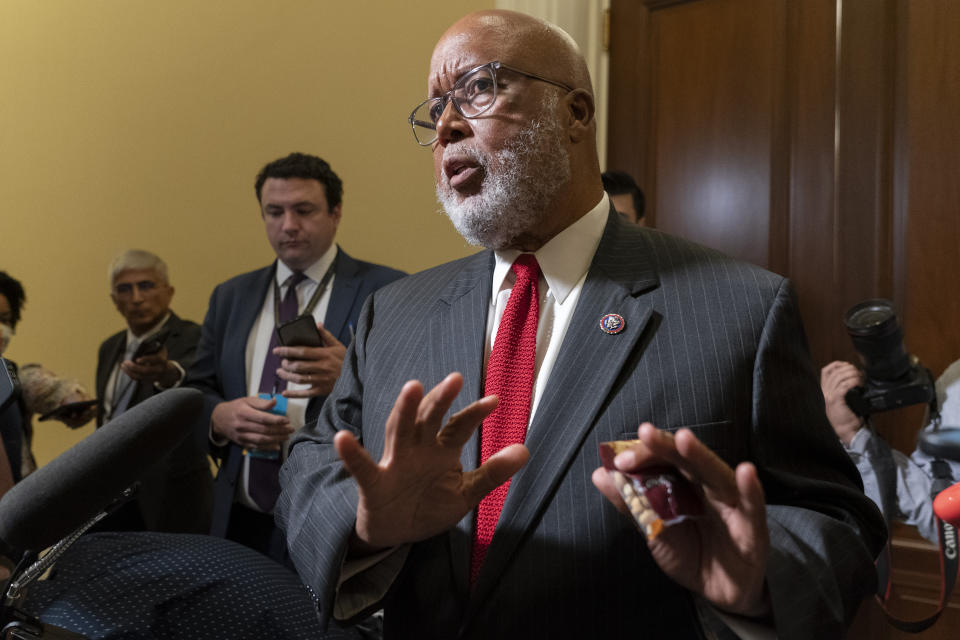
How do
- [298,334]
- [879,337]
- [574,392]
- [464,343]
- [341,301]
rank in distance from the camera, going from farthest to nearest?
1. [341,301]
2. [298,334]
3. [879,337]
4. [464,343]
5. [574,392]

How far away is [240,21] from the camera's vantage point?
157 inches

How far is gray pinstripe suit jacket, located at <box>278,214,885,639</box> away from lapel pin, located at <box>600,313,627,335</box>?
12 mm

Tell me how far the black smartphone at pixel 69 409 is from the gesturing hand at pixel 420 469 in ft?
6.48

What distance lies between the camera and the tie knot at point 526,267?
1.45 m

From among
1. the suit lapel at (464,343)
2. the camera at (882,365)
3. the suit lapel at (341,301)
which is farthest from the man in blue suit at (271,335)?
the camera at (882,365)

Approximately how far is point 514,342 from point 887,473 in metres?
1.32

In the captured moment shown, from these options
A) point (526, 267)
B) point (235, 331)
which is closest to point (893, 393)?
point (526, 267)

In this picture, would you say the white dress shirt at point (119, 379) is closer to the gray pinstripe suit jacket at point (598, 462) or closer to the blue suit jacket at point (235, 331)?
the blue suit jacket at point (235, 331)

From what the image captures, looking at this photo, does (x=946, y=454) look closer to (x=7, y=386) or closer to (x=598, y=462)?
(x=598, y=462)

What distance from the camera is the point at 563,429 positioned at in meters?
1.25

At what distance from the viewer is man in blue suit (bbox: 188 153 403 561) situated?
2.63 meters

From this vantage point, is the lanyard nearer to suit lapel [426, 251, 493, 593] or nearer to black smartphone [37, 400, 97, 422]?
black smartphone [37, 400, 97, 422]

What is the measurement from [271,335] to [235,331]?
0.13 metres

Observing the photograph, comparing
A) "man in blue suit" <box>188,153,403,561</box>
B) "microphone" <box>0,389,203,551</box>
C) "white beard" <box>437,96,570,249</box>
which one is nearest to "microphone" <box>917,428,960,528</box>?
"white beard" <box>437,96,570,249</box>
